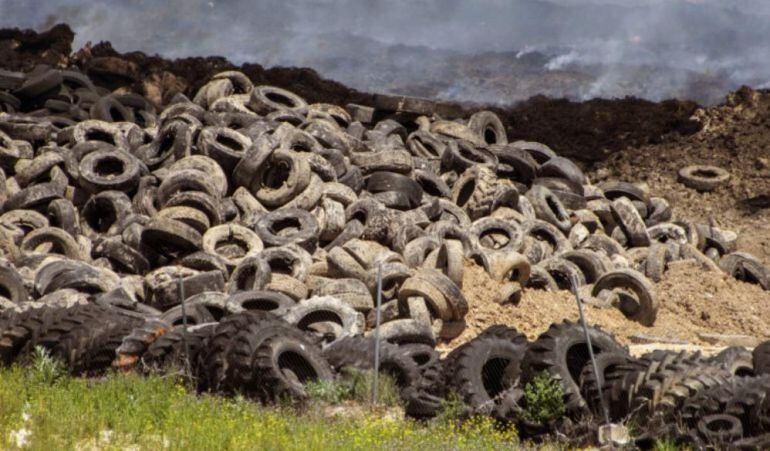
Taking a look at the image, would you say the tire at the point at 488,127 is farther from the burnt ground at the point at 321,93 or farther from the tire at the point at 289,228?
the tire at the point at 289,228

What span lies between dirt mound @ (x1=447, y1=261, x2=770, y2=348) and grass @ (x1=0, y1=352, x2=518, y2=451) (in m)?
5.96

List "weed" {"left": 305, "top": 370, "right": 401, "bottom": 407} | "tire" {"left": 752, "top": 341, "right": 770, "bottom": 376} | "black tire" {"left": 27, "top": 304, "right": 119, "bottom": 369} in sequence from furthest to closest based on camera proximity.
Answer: "black tire" {"left": 27, "top": 304, "right": 119, "bottom": 369}
"tire" {"left": 752, "top": 341, "right": 770, "bottom": 376}
"weed" {"left": 305, "top": 370, "right": 401, "bottom": 407}

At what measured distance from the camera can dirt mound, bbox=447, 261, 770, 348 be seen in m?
18.5

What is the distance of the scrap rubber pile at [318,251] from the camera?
12766mm

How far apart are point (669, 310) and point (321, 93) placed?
16.2 metres

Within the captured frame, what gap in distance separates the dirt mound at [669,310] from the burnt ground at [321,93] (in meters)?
13.1

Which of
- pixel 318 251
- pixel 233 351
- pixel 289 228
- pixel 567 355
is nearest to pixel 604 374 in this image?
pixel 567 355

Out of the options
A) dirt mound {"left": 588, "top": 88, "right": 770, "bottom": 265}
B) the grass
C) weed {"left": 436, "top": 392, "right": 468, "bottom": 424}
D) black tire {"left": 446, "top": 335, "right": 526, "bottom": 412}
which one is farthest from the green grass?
dirt mound {"left": 588, "top": 88, "right": 770, "bottom": 265}

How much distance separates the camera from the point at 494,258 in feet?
64.7

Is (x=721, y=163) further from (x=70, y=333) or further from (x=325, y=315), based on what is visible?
(x=70, y=333)

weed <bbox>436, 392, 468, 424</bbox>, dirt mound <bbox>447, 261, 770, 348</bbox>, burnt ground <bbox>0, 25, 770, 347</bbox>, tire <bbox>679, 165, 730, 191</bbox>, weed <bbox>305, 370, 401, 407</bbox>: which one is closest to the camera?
weed <bbox>436, 392, 468, 424</bbox>

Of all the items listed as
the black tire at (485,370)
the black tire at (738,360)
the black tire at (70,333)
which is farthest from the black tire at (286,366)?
the black tire at (738,360)

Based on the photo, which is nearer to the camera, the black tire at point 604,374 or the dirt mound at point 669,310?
the black tire at point 604,374

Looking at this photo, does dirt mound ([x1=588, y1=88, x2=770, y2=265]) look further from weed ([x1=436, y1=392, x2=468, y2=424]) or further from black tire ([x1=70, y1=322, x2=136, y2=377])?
black tire ([x1=70, y1=322, x2=136, y2=377])
